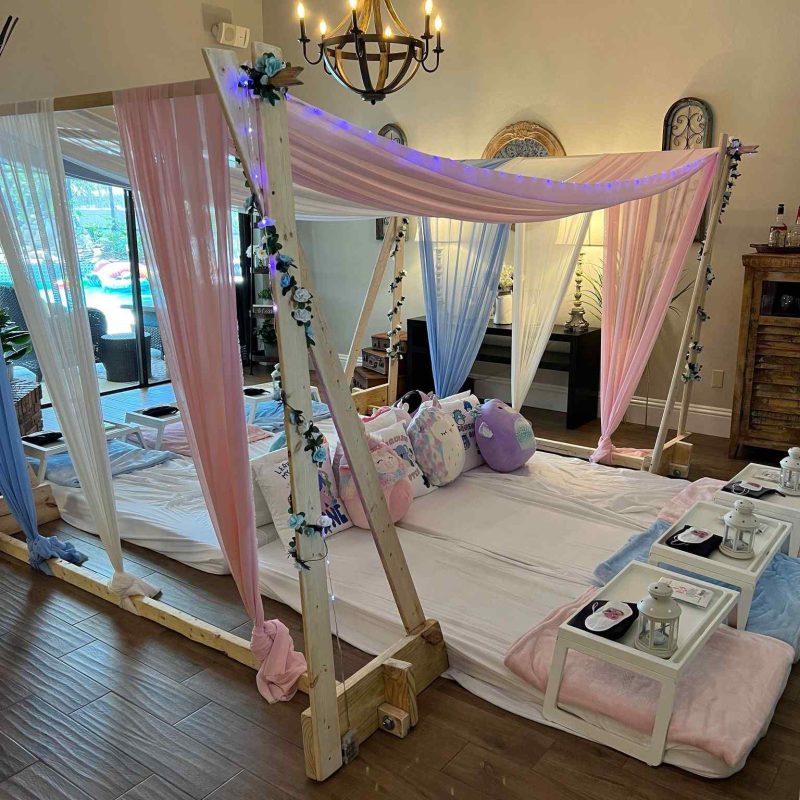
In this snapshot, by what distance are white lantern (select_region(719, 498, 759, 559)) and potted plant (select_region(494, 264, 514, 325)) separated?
10.6ft

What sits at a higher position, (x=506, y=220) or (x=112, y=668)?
(x=506, y=220)

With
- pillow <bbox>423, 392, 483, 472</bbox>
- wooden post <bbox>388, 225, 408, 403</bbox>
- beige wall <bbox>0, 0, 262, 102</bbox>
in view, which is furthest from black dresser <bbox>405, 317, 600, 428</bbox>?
beige wall <bbox>0, 0, 262, 102</bbox>

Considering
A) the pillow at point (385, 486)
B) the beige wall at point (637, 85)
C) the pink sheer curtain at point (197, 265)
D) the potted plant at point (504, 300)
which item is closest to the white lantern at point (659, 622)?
the pink sheer curtain at point (197, 265)

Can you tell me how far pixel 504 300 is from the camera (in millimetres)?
6000

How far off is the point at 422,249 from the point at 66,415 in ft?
8.16

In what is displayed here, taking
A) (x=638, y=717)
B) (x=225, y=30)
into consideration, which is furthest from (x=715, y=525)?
(x=225, y=30)

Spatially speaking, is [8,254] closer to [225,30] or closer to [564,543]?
[564,543]

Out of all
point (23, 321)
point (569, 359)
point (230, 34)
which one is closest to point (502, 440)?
point (569, 359)

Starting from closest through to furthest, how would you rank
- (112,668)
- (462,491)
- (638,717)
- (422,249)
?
(638,717)
(112,668)
(462,491)
(422,249)

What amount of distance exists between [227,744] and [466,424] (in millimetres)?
2308

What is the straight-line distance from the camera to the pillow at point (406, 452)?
3.86 meters

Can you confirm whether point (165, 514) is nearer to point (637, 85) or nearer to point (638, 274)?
point (638, 274)

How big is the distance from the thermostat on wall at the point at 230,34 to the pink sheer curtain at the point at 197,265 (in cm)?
472

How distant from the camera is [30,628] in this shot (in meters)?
3.02
